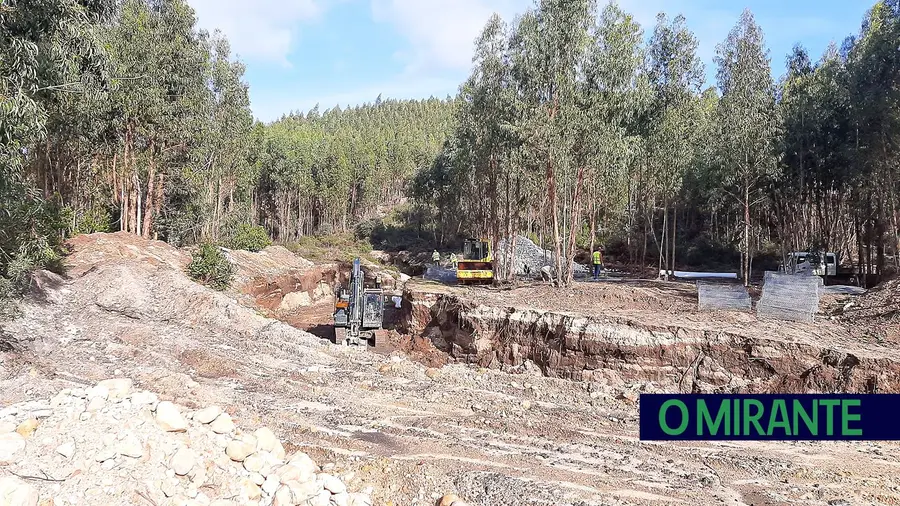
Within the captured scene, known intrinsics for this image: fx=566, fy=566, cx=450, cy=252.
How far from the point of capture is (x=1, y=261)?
1189 cm

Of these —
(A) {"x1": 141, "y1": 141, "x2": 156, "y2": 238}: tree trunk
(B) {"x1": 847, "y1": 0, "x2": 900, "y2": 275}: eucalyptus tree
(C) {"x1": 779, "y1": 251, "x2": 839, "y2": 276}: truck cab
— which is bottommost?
(C) {"x1": 779, "y1": 251, "x2": 839, "y2": 276}: truck cab

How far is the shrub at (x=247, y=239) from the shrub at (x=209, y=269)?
506 inches

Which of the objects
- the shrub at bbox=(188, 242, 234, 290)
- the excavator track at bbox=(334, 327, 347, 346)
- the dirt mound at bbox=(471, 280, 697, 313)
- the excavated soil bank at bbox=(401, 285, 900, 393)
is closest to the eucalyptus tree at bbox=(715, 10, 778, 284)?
the dirt mound at bbox=(471, 280, 697, 313)

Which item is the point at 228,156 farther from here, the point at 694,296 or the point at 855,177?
the point at 855,177

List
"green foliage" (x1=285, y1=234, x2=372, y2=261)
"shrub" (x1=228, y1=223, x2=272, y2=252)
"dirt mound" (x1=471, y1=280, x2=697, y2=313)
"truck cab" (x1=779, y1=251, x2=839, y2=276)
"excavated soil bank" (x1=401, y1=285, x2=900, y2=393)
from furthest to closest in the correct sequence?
"green foliage" (x1=285, y1=234, x2=372, y2=261)
"shrub" (x1=228, y1=223, x2=272, y2=252)
"truck cab" (x1=779, y1=251, x2=839, y2=276)
"dirt mound" (x1=471, y1=280, x2=697, y2=313)
"excavated soil bank" (x1=401, y1=285, x2=900, y2=393)

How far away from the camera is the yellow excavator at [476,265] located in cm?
2702

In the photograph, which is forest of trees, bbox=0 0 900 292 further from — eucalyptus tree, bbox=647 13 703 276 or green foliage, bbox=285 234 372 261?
green foliage, bbox=285 234 372 261

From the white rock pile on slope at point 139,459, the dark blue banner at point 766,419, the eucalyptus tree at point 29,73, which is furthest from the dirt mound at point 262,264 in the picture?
the dark blue banner at point 766,419

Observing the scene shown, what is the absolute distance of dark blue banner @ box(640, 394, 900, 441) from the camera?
10297mm

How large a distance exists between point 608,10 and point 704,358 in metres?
15.0

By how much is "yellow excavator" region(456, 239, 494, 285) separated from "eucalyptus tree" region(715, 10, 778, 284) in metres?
11.3

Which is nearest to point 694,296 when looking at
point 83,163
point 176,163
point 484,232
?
point 484,232

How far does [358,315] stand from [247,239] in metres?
21.2

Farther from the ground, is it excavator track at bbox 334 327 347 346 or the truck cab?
the truck cab
